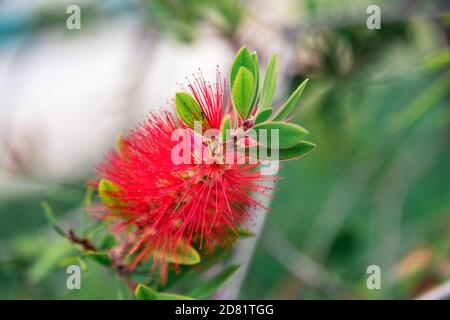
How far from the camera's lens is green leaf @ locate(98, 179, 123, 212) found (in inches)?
26.6

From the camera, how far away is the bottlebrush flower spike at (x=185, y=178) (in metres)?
0.62

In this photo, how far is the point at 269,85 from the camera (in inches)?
23.7

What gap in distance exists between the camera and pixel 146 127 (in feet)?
2.14

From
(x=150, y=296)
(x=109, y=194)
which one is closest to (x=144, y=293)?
(x=150, y=296)

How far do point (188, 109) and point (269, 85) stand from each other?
9cm

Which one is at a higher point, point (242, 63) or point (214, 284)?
point (242, 63)

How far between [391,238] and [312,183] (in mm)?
419

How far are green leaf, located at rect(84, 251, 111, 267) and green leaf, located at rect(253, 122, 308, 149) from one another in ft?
0.90

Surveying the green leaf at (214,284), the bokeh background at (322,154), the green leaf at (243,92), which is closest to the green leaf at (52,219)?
the bokeh background at (322,154)

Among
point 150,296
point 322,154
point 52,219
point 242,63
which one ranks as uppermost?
point 322,154

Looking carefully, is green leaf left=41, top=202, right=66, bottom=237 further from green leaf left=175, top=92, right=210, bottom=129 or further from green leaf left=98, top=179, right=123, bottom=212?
green leaf left=175, top=92, right=210, bottom=129

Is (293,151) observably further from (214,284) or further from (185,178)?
(214,284)
